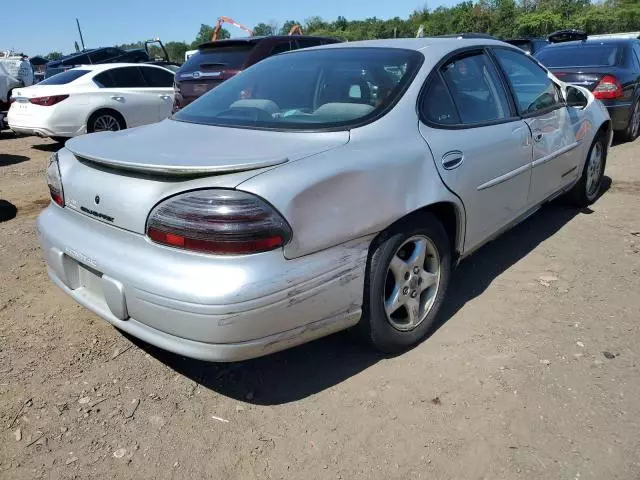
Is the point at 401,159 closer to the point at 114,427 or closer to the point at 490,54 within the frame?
the point at 490,54

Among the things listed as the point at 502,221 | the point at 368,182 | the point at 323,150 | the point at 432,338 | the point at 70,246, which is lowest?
the point at 432,338

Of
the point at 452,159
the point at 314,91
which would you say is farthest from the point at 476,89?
the point at 314,91

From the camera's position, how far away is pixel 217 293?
2072mm

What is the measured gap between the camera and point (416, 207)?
8.74 feet

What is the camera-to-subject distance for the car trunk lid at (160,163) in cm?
217

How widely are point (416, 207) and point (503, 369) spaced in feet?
2.99

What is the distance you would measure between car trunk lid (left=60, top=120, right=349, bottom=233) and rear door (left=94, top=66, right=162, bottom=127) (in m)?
6.76

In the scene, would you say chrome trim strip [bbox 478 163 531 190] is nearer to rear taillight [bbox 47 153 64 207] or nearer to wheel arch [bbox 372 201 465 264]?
wheel arch [bbox 372 201 465 264]

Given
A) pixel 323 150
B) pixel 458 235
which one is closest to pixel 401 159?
pixel 323 150

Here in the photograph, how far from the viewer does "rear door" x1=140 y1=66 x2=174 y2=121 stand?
9.73 meters

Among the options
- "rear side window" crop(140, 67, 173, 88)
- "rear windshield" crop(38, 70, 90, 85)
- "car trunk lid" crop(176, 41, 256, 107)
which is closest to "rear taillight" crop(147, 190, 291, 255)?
"car trunk lid" crop(176, 41, 256, 107)

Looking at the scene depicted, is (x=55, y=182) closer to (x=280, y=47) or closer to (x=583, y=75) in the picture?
(x=280, y=47)

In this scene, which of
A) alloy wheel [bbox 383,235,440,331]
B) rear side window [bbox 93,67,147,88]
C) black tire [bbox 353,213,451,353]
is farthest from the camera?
rear side window [bbox 93,67,147,88]

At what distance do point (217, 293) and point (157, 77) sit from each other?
891 cm
